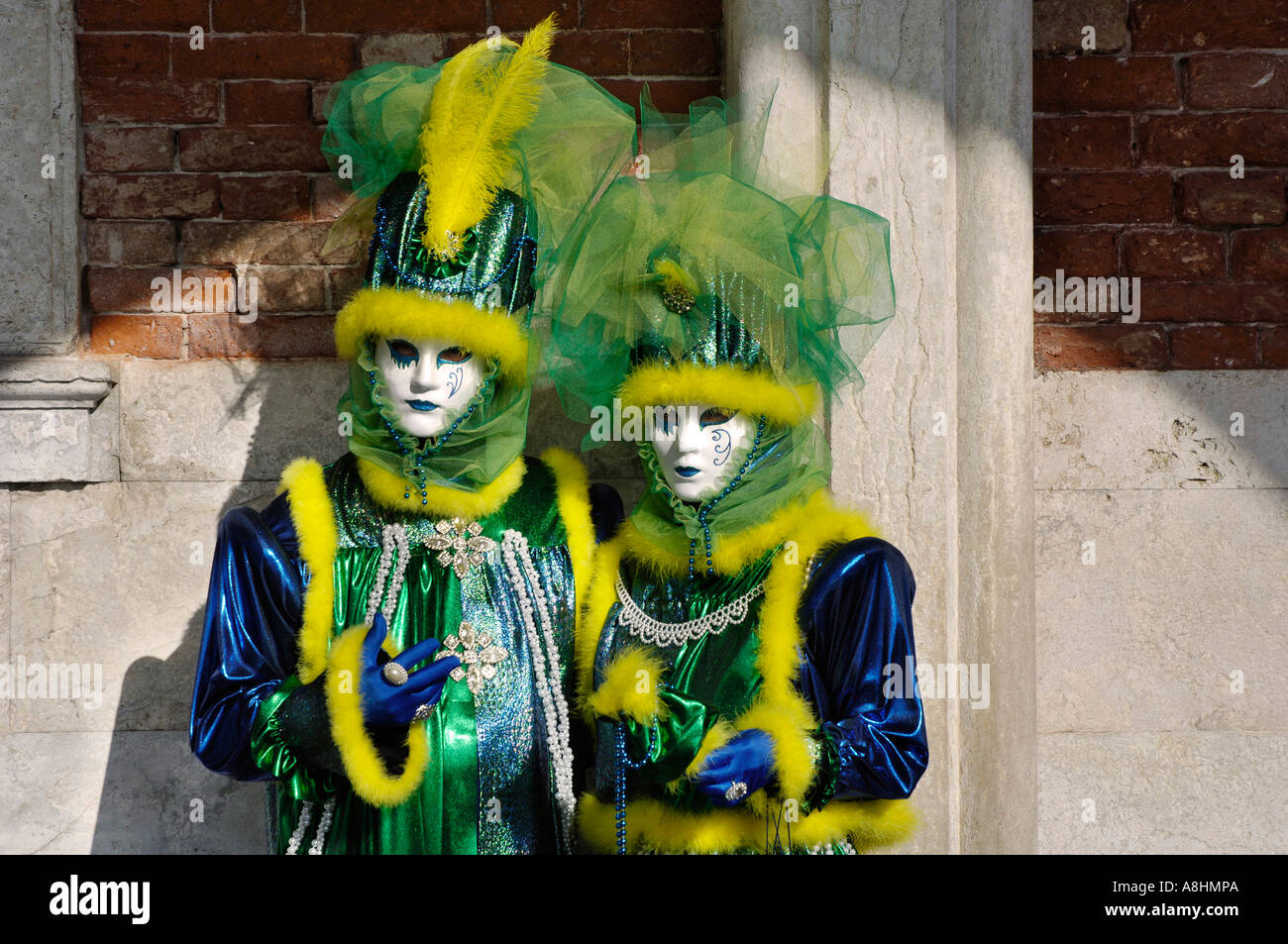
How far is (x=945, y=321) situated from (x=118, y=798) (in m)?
2.05

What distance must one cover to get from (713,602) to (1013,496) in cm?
79

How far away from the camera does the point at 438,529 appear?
2.17m

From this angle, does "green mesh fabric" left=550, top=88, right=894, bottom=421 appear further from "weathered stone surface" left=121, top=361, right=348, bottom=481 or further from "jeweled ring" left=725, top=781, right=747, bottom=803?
"weathered stone surface" left=121, top=361, right=348, bottom=481

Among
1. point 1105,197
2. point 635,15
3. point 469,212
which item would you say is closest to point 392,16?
point 635,15

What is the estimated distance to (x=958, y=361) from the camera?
8.11ft

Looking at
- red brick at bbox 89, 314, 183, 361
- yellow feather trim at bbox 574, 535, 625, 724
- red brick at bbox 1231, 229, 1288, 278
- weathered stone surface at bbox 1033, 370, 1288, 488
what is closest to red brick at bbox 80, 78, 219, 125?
red brick at bbox 89, 314, 183, 361

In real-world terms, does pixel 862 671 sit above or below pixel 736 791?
above

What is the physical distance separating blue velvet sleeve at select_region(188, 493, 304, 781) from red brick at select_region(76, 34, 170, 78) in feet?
3.81

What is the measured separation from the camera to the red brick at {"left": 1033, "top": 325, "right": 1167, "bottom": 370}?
106 inches

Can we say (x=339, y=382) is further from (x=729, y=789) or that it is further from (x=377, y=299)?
(x=729, y=789)

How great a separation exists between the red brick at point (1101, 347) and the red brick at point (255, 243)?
154 cm

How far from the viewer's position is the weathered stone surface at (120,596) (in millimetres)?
2654

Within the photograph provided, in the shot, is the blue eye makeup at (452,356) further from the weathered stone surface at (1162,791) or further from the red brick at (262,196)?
the weathered stone surface at (1162,791)

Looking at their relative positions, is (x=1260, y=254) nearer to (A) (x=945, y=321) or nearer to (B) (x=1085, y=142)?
(B) (x=1085, y=142)
